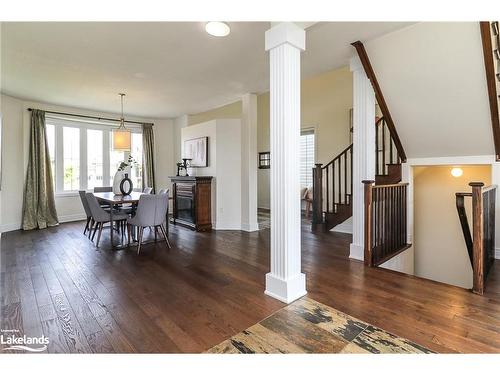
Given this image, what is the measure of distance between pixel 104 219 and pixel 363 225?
3.96 m

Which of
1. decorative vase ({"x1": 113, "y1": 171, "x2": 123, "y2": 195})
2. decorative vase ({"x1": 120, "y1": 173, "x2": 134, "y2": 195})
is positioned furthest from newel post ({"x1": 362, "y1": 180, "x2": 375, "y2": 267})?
decorative vase ({"x1": 113, "y1": 171, "x2": 123, "y2": 195})

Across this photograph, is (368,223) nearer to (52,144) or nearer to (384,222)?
(384,222)

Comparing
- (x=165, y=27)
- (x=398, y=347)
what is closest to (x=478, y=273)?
(x=398, y=347)

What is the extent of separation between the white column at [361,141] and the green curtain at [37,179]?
6.23m

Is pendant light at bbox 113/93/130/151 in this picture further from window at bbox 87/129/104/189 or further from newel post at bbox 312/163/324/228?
newel post at bbox 312/163/324/228

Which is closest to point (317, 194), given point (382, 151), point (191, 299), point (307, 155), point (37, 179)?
point (382, 151)

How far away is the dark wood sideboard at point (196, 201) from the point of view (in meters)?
5.36

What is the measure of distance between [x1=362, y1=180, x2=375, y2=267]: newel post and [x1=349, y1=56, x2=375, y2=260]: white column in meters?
0.23

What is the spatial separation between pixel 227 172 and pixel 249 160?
577mm

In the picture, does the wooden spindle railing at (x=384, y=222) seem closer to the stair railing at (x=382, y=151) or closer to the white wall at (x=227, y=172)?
the stair railing at (x=382, y=151)
